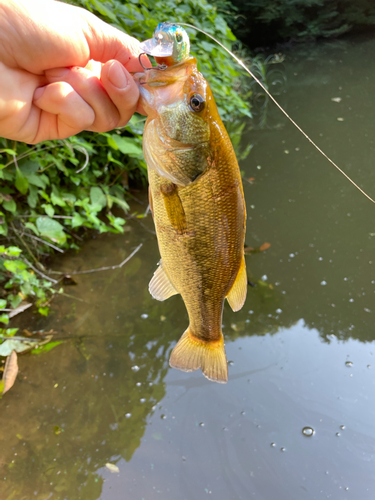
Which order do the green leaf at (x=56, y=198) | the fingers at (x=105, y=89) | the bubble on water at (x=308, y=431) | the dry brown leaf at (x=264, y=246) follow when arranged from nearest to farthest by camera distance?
the fingers at (x=105, y=89) → the bubble on water at (x=308, y=431) → the green leaf at (x=56, y=198) → the dry brown leaf at (x=264, y=246)

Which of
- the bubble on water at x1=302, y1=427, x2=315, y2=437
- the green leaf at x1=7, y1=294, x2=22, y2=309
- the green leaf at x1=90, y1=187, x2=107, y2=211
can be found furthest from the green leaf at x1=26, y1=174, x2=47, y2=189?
the bubble on water at x1=302, y1=427, x2=315, y2=437

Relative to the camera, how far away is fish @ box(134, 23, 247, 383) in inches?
37.2

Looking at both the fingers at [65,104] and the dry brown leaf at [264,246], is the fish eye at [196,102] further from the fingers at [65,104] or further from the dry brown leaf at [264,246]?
the dry brown leaf at [264,246]

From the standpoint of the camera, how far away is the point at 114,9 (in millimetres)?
2545

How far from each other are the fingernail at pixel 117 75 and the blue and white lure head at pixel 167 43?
0.10 meters

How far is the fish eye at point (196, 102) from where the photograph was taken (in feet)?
3.09

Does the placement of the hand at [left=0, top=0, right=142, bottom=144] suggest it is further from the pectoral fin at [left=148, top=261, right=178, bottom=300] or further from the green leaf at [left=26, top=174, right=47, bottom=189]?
the green leaf at [left=26, top=174, right=47, bottom=189]

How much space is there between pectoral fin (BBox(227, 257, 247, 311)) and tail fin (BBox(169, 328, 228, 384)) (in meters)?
0.21

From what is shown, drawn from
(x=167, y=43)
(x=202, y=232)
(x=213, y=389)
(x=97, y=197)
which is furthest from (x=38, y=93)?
(x=213, y=389)

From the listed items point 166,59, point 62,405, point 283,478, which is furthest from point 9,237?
point 283,478

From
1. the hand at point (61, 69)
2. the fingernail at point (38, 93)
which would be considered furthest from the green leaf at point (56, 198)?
the fingernail at point (38, 93)

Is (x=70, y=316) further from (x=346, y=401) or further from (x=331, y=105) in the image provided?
(x=331, y=105)

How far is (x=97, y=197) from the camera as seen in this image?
8.51 feet

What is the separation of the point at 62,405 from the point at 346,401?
65.2 inches
